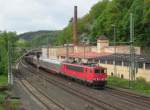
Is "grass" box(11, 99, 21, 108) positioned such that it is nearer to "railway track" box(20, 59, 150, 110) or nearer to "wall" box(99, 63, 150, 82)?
"railway track" box(20, 59, 150, 110)

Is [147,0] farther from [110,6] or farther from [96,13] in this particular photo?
[96,13]

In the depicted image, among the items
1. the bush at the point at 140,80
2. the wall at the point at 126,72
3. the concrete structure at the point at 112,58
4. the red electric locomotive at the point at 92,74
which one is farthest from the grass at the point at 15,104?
the concrete structure at the point at 112,58

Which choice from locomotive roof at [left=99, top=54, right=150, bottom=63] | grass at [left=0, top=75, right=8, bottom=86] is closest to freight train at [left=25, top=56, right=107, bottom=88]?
locomotive roof at [left=99, top=54, right=150, bottom=63]

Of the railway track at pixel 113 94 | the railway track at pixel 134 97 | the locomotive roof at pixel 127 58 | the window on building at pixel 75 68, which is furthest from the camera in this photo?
the locomotive roof at pixel 127 58

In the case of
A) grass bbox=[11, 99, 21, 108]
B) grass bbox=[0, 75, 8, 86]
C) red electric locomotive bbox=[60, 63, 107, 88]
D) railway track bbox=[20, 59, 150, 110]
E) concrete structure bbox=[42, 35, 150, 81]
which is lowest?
grass bbox=[11, 99, 21, 108]

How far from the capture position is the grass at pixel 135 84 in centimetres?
6147

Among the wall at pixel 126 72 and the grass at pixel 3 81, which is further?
the grass at pixel 3 81

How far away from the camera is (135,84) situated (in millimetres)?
67250

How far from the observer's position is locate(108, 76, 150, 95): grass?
61.5 m

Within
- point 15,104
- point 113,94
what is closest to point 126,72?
point 113,94

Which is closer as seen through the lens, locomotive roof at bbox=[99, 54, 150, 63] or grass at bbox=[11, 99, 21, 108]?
grass at bbox=[11, 99, 21, 108]

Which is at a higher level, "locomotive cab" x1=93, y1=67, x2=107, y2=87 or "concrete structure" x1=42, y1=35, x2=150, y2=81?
"concrete structure" x1=42, y1=35, x2=150, y2=81

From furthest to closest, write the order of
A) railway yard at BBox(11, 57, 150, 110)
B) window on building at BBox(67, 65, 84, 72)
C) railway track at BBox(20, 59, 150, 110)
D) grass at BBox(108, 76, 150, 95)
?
window on building at BBox(67, 65, 84, 72), grass at BBox(108, 76, 150, 95), railway yard at BBox(11, 57, 150, 110), railway track at BBox(20, 59, 150, 110)

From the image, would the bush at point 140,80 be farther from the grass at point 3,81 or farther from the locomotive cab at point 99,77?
the grass at point 3,81
